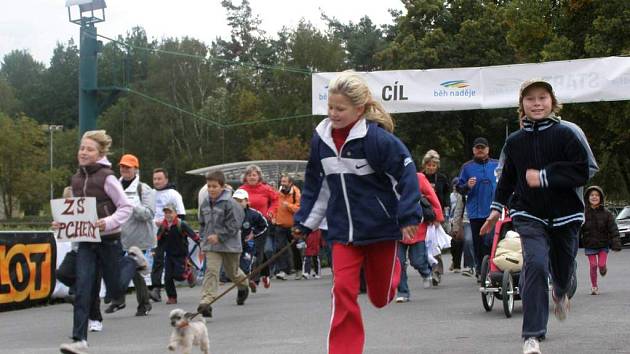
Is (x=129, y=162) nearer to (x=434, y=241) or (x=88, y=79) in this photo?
(x=434, y=241)

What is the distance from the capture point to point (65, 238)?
31.7 ft

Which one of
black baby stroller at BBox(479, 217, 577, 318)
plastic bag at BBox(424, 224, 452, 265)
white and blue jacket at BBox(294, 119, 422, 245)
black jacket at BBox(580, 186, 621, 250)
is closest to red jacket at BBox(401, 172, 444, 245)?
plastic bag at BBox(424, 224, 452, 265)

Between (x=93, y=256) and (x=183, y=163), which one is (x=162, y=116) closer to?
(x=183, y=163)

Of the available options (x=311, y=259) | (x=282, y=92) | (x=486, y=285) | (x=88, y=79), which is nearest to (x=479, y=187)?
(x=486, y=285)

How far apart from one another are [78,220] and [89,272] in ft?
1.47

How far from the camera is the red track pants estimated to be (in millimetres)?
7023

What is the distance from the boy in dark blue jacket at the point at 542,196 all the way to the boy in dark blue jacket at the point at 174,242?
7974mm

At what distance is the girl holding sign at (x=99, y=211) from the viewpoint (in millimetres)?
9562

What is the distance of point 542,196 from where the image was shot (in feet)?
25.3

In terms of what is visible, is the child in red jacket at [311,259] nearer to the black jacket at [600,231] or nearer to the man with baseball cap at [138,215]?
the black jacket at [600,231]

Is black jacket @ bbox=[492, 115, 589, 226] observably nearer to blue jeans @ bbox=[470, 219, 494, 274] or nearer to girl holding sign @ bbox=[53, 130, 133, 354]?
girl holding sign @ bbox=[53, 130, 133, 354]

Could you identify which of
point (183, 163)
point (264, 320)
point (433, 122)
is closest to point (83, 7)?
point (264, 320)

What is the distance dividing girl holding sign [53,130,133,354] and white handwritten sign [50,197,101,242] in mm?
88

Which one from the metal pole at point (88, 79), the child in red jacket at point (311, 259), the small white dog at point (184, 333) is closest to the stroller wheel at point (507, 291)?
the small white dog at point (184, 333)
